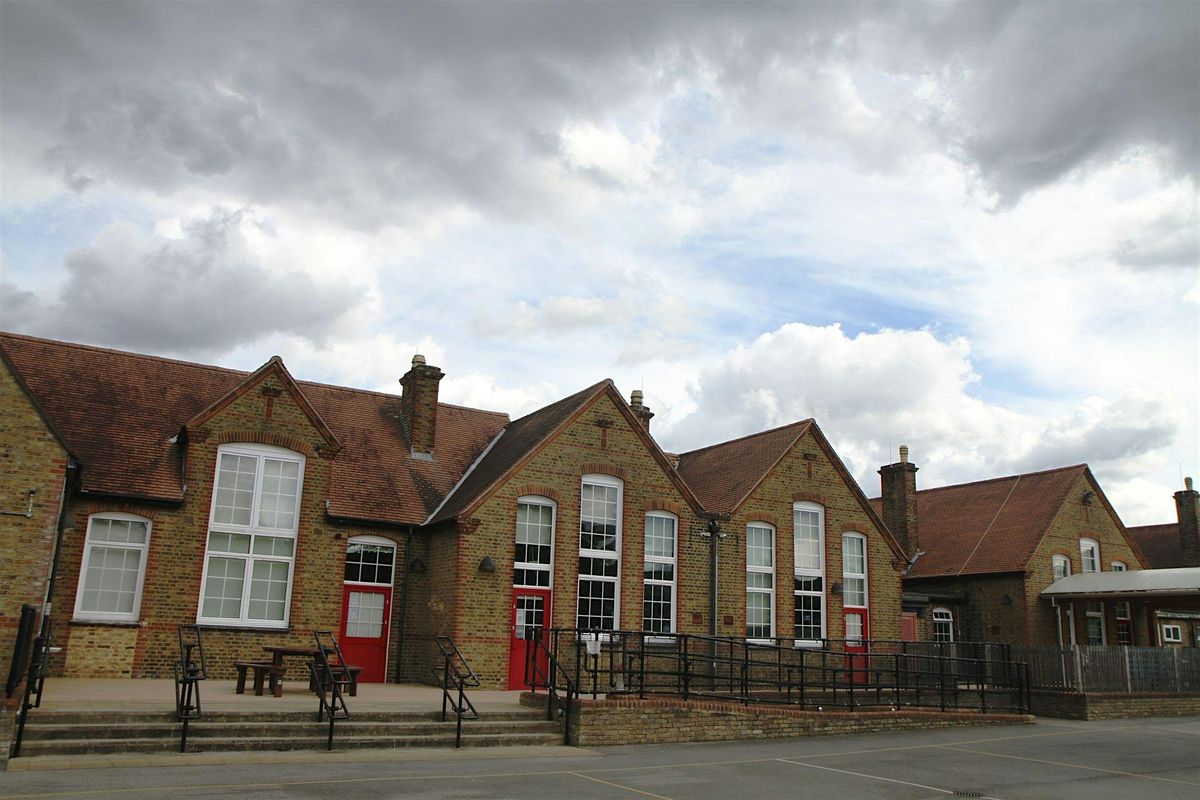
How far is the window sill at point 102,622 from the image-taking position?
17125 mm

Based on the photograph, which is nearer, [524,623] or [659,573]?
[524,623]

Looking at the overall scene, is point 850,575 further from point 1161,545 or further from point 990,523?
point 1161,545

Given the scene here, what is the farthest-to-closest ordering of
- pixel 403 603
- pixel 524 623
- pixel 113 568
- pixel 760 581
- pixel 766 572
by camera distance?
pixel 766 572
pixel 760 581
pixel 403 603
pixel 524 623
pixel 113 568

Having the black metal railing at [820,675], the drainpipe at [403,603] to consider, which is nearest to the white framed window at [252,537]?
the drainpipe at [403,603]

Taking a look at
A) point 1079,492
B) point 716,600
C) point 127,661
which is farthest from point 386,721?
point 1079,492

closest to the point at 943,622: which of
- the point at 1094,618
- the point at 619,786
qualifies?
the point at 1094,618

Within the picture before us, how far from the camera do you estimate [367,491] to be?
21.0 m

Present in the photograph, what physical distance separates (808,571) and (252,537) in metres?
13.3

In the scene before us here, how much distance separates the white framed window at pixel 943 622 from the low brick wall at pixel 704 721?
43.7 feet

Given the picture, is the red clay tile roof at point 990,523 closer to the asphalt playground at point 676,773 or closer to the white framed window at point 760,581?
the white framed window at point 760,581

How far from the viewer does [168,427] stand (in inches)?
779

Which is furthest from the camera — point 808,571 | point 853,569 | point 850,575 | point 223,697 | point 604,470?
point 853,569

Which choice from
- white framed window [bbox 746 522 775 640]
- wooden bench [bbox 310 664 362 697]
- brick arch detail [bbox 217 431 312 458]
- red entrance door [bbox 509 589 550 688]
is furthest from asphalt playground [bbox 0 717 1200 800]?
brick arch detail [bbox 217 431 312 458]

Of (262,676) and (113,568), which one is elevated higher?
(113,568)
